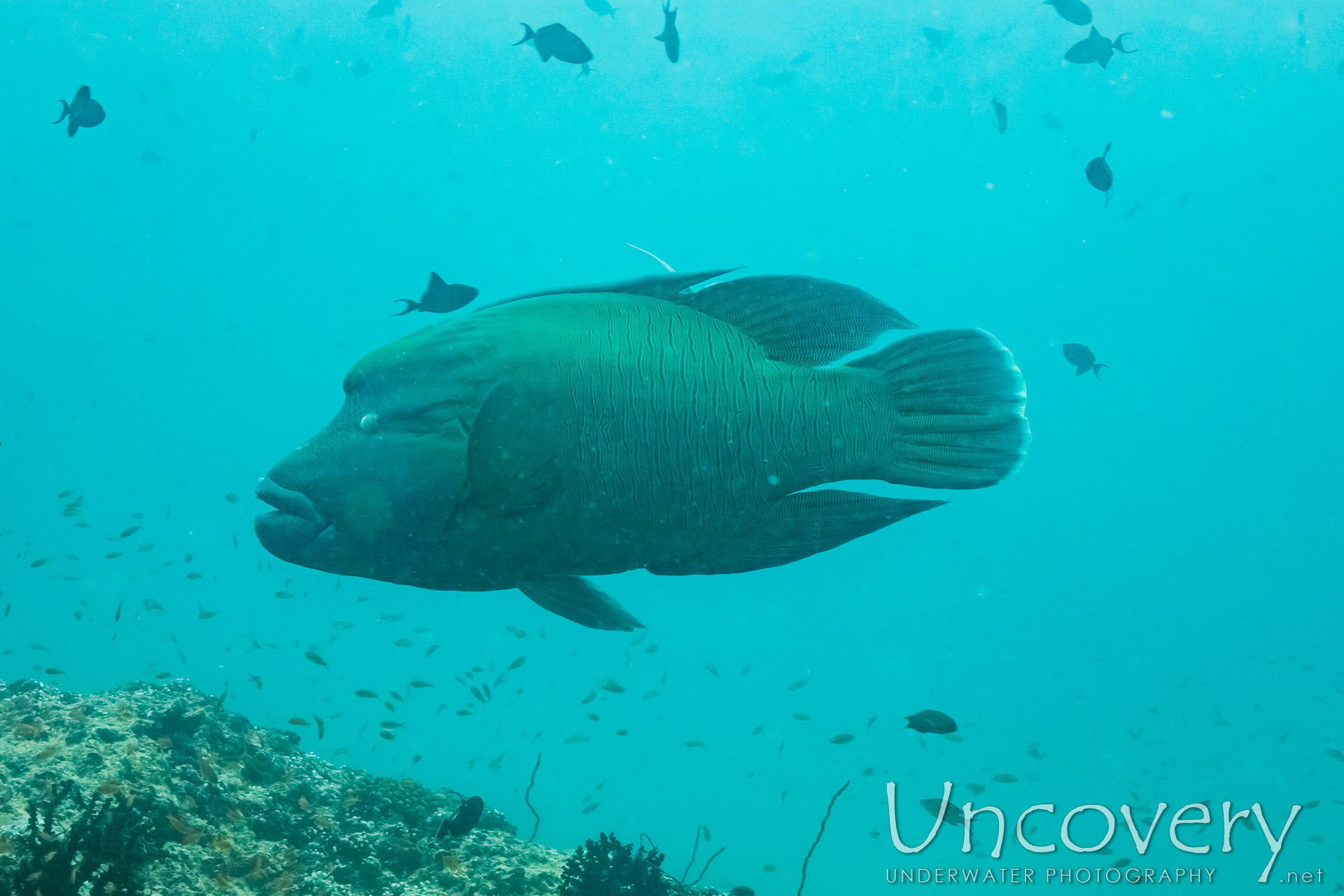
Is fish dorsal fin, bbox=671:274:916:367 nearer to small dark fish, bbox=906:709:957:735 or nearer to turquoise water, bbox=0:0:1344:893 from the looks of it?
small dark fish, bbox=906:709:957:735

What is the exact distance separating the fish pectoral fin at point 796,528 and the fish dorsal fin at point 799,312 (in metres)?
0.32

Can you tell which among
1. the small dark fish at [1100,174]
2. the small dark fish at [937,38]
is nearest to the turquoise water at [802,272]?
the small dark fish at [937,38]

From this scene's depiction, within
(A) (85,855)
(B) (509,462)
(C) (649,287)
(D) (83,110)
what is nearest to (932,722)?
(A) (85,855)

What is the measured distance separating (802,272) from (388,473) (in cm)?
3804

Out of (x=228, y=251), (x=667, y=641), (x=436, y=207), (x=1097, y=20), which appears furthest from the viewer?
(x=667, y=641)

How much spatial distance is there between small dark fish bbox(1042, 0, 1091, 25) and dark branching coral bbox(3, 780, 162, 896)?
12239 millimetres

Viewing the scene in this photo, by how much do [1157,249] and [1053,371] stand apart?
12435 mm

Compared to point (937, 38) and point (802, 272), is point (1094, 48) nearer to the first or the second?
point (937, 38)

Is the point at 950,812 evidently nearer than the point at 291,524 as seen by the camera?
No

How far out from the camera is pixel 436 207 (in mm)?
65000

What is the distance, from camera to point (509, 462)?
1352 millimetres

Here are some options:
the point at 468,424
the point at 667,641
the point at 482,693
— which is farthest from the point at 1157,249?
the point at 468,424

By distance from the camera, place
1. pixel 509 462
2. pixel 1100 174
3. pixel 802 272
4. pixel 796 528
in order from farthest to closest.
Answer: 1. pixel 802 272
2. pixel 1100 174
3. pixel 796 528
4. pixel 509 462

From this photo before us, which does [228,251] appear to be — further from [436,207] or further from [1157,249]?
[1157,249]
